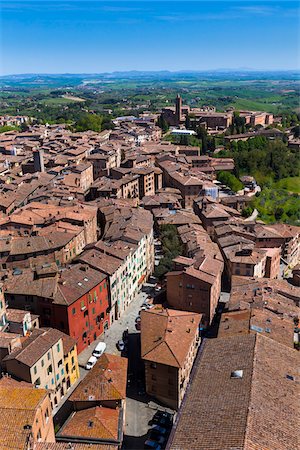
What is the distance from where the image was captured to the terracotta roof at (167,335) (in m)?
25.7

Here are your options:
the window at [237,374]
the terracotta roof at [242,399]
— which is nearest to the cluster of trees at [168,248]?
the terracotta roof at [242,399]

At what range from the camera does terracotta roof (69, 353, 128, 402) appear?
75.8 ft

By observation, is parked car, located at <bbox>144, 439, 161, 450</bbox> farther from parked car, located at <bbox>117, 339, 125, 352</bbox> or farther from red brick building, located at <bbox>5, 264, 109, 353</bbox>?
red brick building, located at <bbox>5, 264, 109, 353</bbox>

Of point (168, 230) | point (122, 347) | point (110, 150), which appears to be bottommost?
point (122, 347)

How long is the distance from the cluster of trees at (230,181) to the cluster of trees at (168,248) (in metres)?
25.9

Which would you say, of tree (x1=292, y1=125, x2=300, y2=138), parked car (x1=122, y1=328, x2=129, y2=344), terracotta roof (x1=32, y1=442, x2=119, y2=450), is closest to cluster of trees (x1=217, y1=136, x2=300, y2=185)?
tree (x1=292, y1=125, x2=300, y2=138)

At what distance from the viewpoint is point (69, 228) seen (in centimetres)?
4075

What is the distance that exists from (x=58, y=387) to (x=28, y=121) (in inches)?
4777

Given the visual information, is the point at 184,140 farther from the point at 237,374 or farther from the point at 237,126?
the point at 237,374

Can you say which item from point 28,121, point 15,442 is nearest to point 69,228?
point 15,442

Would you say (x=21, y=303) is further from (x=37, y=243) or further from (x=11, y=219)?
(x=11, y=219)

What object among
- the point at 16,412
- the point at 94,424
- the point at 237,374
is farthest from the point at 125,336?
the point at 237,374

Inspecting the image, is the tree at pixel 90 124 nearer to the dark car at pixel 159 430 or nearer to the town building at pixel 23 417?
the dark car at pixel 159 430

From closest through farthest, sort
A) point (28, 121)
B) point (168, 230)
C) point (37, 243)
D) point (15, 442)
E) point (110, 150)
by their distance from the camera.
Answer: point (15, 442) < point (37, 243) < point (168, 230) < point (110, 150) < point (28, 121)
